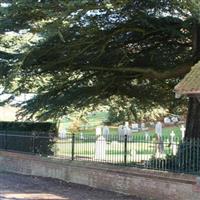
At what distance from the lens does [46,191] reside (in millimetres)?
18203

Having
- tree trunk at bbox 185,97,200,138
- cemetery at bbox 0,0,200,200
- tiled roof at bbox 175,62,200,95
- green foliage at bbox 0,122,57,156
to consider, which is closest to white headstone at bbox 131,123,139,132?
green foliage at bbox 0,122,57,156

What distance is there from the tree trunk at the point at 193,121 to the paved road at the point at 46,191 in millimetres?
3978

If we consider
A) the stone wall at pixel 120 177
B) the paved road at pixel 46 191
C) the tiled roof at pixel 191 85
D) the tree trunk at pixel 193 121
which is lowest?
the paved road at pixel 46 191

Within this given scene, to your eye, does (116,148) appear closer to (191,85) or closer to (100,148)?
(100,148)

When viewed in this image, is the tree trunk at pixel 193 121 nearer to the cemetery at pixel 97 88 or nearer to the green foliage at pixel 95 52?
the cemetery at pixel 97 88

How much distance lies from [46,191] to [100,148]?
8.53 feet

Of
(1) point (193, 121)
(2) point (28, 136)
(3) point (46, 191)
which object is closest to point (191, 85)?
(1) point (193, 121)

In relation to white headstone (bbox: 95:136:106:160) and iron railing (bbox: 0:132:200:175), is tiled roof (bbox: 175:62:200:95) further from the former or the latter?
white headstone (bbox: 95:136:106:160)

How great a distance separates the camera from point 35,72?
22.0 metres

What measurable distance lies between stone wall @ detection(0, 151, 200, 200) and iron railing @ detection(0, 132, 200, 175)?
30 cm

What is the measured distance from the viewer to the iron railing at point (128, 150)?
1587cm

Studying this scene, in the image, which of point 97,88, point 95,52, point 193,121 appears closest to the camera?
point 193,121

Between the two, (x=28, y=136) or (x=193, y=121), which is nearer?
(x=193, y=121)

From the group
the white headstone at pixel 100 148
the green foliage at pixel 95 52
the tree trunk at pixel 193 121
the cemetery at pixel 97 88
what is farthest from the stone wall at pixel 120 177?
the tree trunk at pixel 193 121
